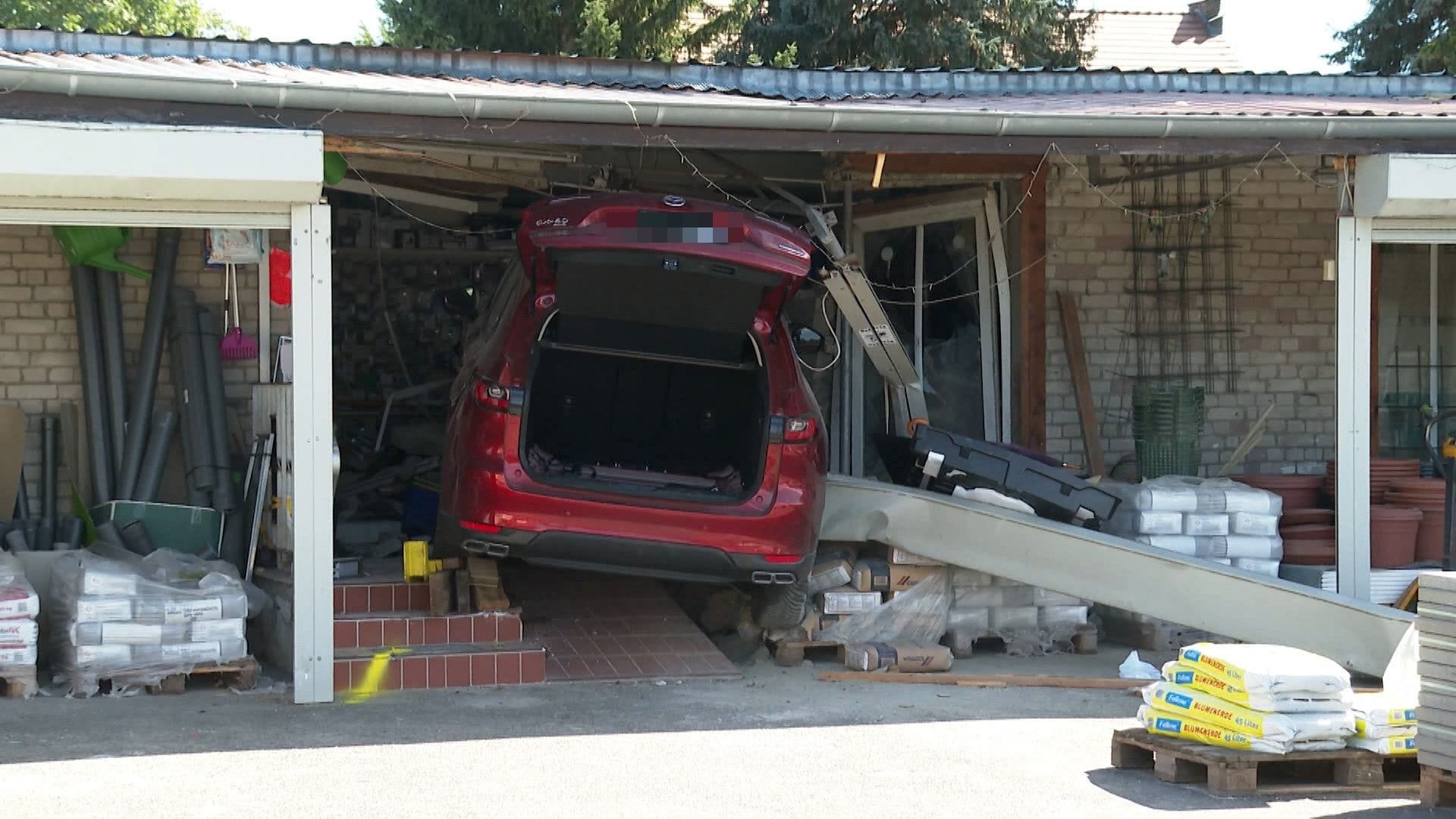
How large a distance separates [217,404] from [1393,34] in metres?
17.7

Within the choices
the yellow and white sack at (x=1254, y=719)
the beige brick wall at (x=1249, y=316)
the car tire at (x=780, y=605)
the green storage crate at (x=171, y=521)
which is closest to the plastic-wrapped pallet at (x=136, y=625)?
the green storage crate at (x=171, y=521)

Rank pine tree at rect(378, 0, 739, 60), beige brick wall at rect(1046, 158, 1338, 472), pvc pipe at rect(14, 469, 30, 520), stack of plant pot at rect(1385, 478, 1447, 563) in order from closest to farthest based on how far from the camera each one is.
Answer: pvc pipe at rect(14, 469, 30, 520)
stack of plant pot at rect(1385, 478, 1447, 563)
beige brick wall at rect(1046, 158, 1338, 472)
pine tree at rect(378, 0, 739, 60)

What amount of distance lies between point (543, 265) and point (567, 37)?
12.5 m

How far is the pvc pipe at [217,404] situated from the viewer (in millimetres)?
8805

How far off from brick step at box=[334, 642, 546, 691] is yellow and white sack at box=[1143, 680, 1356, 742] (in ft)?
10.1

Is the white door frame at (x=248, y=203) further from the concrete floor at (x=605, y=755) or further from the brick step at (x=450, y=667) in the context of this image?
the concrete floor at (x=605, y=755)

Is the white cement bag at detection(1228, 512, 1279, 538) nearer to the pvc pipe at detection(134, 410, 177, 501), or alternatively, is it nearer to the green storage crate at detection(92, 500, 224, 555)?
the green storage crate at detection(92, 500, 224, 555)

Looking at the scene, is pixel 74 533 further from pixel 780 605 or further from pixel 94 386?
pixel 780 605

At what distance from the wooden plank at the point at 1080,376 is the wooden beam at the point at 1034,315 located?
15 centimetres

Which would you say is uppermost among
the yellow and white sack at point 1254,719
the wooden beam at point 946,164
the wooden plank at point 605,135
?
the wooden beam at point 946,164

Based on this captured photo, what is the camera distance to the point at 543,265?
7332mm

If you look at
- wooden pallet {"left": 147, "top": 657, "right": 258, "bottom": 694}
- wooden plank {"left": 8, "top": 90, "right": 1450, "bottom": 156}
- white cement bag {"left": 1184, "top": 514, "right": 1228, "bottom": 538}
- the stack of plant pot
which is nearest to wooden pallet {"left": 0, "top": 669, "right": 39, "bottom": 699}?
wooden pallet {"left": 147, "top": 657, "right": 258, "bottom": 694}

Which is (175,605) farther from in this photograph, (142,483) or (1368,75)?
(1368,75)

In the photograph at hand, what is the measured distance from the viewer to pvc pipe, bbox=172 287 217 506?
8.77 meters
